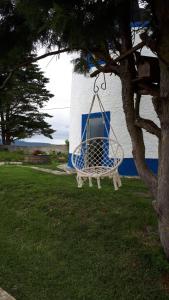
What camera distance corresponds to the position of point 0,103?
523 centimetres

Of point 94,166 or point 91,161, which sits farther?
point 91,161

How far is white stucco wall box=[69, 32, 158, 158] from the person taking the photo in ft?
31.6

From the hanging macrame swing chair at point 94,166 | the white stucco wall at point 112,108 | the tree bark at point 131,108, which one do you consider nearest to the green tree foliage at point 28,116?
the white stucco wall at point 112,108

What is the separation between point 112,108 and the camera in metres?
10.4

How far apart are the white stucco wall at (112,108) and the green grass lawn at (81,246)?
268 centimetres

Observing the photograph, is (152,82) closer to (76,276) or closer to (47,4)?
(47,4)

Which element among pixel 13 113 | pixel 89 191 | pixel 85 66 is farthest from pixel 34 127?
Answer: pixel 85 66

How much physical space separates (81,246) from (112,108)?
5.98m

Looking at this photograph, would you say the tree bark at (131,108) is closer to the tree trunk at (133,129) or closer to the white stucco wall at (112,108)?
the tree trunk at (133,129)

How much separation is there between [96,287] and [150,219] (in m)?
1.70

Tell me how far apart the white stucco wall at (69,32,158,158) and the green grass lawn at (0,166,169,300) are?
8.79 feet

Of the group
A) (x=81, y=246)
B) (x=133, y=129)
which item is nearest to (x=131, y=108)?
(x=133, y=129)

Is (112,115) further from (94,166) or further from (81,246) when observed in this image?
(81,246)

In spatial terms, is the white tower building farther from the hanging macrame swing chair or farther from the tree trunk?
the tree trunk
